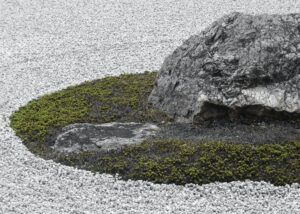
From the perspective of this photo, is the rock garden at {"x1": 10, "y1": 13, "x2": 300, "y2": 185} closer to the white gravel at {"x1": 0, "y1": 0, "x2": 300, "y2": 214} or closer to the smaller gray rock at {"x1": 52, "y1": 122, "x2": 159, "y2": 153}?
the smaller gray rock at {"x1": 52, "y1": 122, "x2": 159, "y2": 153}

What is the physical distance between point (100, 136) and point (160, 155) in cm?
124

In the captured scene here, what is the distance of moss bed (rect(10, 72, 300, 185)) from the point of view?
9711 millimetres

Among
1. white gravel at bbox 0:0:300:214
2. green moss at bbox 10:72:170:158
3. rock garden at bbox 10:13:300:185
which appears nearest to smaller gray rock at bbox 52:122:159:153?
rock garden at bbox 10:13:300:185

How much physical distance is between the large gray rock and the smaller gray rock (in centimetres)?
82

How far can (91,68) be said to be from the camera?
15.3 meters

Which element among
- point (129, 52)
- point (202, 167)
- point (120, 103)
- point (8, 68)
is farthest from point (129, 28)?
point (202, 167)

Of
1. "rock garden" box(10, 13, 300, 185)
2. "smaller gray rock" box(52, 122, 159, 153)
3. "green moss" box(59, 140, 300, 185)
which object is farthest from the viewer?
"smaller gray rock" box(52, 122, 159, 153)

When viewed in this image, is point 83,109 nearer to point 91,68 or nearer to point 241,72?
point 241,72

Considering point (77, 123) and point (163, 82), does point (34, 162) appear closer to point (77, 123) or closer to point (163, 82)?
point (77, 123)

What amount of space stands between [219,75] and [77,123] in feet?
8.57

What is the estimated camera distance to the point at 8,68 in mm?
15492

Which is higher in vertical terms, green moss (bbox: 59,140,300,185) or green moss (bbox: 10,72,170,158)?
green moss (bbox: 10,72,170,158)

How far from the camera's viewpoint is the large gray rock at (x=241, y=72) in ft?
35.6

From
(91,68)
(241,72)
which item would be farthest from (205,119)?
(91,68)
